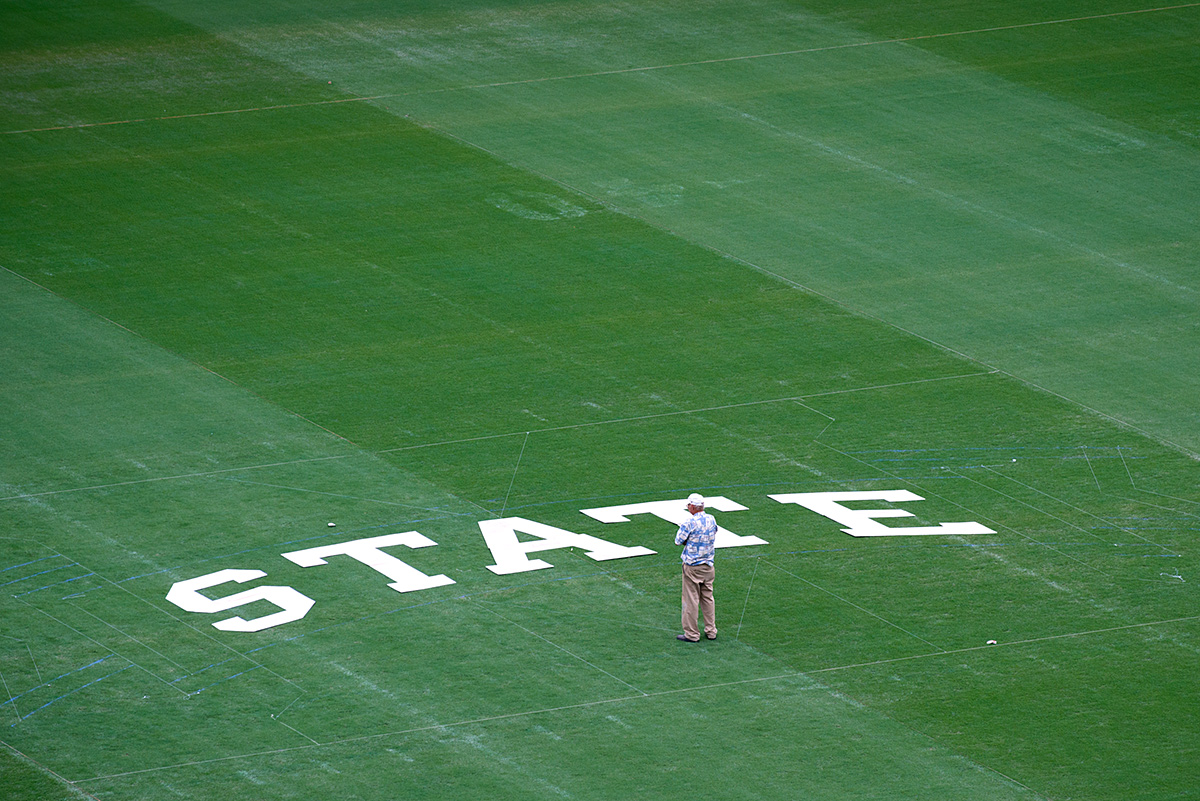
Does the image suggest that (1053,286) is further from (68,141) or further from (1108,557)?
(68,141)

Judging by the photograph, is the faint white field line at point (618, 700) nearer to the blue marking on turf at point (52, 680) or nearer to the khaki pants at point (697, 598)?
the khaki pants at point (697, 598)

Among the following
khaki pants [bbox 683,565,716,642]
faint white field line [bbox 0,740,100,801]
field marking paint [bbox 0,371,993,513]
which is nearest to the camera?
faint white field line [bbox 0,740,100,801]

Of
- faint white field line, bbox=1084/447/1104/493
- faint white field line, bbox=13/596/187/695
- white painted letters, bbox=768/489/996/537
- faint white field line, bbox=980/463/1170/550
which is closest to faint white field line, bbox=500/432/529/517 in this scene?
white painted letters, bbox=768/489/996/537

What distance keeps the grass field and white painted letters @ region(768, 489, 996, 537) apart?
0.33 ft

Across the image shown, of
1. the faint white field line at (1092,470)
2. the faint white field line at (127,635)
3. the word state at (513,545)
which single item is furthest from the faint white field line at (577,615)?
the faint white field line at (1092,470)

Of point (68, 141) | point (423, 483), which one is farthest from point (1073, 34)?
point (423, 483)

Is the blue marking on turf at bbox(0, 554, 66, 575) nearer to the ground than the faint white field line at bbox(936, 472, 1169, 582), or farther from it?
nearer to the ground

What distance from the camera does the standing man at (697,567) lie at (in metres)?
18.7

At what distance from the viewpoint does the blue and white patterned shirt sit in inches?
736

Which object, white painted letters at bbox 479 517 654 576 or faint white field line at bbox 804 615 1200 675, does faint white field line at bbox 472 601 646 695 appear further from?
faint white field line at bbox 804 615 1200 675

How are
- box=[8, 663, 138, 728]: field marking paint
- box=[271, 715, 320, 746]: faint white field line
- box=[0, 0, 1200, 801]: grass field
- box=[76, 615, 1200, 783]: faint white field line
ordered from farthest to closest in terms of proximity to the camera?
1. box=[0, 0, 1200, 801]: grass field
2. box=[8, 663, 138, 728]: field marking paint
3. box=[271, 715, 320, 746]: faint white field line
4. box=[76, 615, 1200, 783]: faint white field line

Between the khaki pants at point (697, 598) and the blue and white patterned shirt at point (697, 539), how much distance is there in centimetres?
9

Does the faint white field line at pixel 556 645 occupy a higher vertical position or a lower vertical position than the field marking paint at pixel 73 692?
higher

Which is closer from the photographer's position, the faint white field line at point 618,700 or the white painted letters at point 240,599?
the faint white field line at point 618,700
